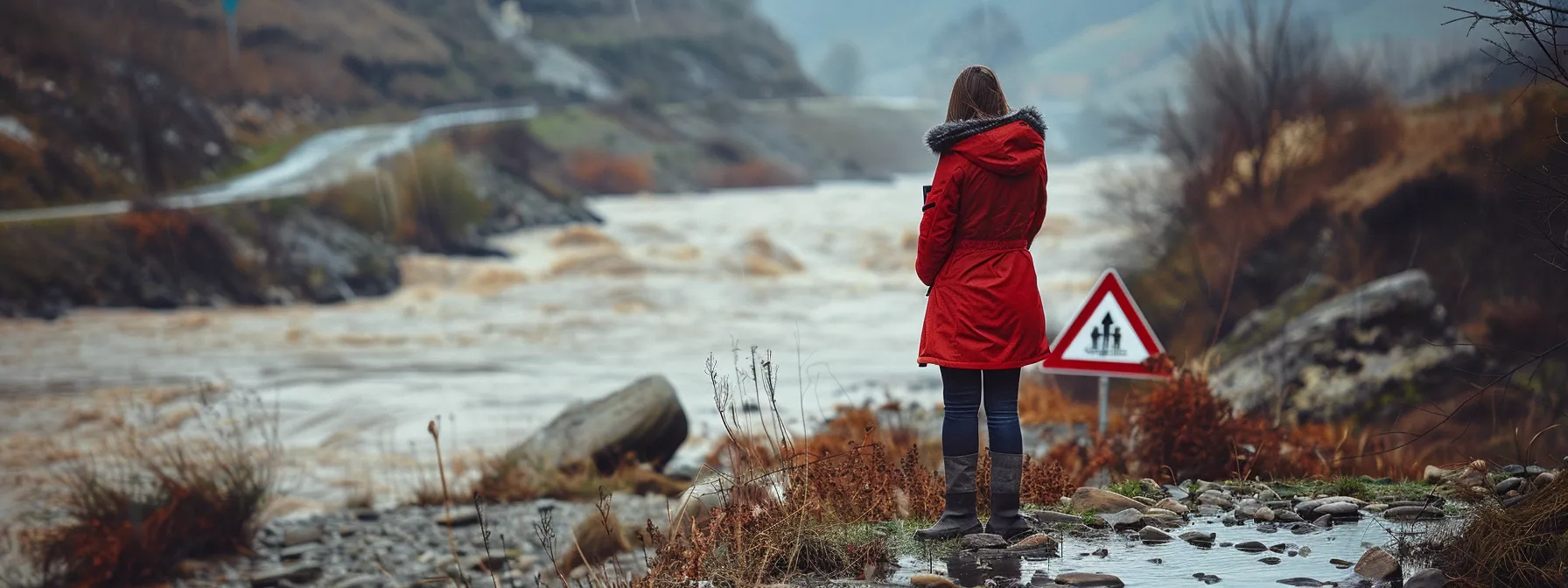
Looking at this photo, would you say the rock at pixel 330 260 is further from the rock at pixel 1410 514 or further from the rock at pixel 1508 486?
the rock at pixel 1508 486

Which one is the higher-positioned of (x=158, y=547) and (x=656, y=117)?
(x=656, y=117)

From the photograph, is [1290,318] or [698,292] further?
[698,292]

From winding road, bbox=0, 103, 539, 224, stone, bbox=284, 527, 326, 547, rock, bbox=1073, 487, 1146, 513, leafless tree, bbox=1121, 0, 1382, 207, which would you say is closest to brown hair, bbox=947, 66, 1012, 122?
rock, bbox=1073, 487, 1146, 513

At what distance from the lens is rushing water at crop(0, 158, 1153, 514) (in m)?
22.6

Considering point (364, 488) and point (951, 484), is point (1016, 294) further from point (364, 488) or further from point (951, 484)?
point (364, 488)

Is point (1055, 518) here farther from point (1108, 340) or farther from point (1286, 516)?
point (1108, 340)

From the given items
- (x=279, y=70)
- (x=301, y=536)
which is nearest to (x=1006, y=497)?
(x=301, y=536)

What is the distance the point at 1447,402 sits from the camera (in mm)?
12188

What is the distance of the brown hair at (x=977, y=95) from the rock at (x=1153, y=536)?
1810mm

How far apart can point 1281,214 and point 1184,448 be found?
13.3 m

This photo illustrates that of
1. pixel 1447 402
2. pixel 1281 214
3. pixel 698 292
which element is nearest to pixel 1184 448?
pixel 1447 402

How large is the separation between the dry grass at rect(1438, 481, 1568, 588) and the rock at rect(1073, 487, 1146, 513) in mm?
1521

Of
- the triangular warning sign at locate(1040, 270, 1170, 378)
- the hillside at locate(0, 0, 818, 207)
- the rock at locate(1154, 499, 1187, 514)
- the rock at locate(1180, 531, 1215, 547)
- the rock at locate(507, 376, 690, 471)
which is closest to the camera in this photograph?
the rock at locate(1180, 531, 1215, 547)

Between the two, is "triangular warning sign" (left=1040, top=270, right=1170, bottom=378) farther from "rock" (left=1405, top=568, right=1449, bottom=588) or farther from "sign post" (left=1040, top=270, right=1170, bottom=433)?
Result: "rock" (left=1405, top=568, right=1449, bottom=588)
